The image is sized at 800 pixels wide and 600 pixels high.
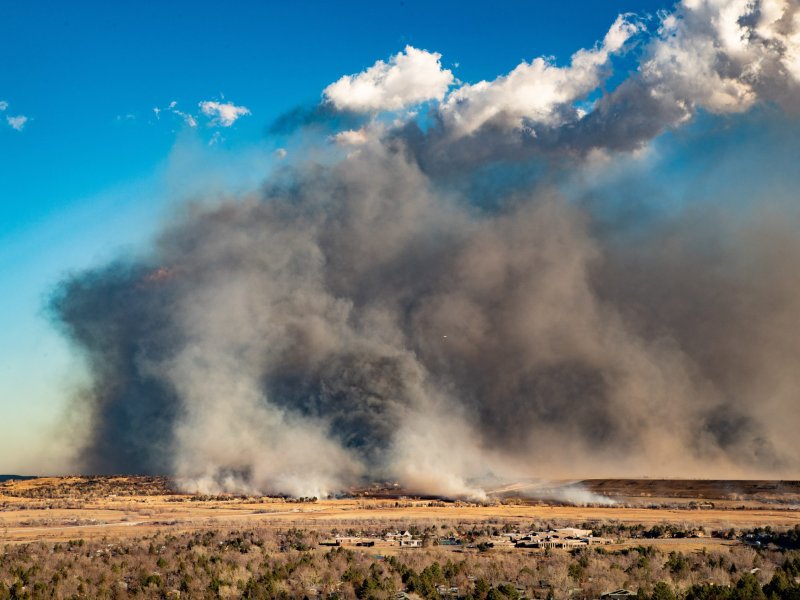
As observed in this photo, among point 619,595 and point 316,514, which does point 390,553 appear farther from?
point 316,514

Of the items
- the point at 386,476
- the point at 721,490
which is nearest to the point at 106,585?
the point at 721,490

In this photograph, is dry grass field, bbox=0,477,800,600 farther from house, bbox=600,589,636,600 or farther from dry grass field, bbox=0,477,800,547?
house, bbox=600,589,636,600

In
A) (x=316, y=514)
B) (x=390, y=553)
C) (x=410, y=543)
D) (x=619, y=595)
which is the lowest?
(x=316, y=514)

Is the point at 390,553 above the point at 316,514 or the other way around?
above

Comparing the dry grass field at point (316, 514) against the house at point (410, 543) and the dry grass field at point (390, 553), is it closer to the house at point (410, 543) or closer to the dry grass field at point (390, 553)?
the dry grass field at point (390, 553)

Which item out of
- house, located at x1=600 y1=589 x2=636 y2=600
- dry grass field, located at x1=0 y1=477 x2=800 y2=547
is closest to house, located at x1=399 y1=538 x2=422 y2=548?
dry grass field, located at x1=0 y1=477 x2=800 y2=547

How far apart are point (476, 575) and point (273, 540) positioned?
2019 cm

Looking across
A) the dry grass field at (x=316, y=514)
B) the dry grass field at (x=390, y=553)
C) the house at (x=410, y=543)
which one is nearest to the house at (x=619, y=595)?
the dry grass field at (x=390, y=553)

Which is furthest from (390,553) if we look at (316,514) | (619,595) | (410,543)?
(316,514)

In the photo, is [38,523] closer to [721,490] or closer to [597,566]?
[597,566]

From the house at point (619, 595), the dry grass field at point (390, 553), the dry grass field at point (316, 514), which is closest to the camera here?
the house at point (619, 595)

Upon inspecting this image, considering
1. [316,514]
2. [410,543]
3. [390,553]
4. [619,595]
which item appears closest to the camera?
[619,595]

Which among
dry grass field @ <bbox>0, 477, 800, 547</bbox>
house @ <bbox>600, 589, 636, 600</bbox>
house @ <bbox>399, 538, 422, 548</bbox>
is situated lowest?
dry grass field @ <bbox>0, 477, 800, 547</bbox>

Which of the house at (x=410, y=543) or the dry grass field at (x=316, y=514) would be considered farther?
the dry grass field at (x=316, y=514)
